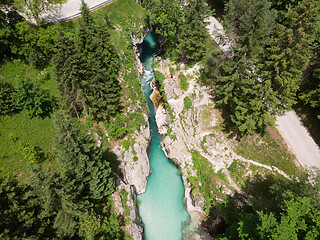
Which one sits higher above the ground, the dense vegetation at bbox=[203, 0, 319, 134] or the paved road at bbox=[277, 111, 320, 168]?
the dense vegetation at bbox=[203, 0, 319, 134]

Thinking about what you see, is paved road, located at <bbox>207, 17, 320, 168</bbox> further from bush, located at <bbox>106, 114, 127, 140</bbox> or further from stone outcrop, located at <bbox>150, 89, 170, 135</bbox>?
bush, located at <bbox>106, 114, 127, 140</bbox>

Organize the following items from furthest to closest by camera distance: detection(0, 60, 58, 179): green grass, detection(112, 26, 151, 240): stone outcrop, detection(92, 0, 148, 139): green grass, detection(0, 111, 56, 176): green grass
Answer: detection(92, 0, 148, 139): green grass, detection(112, 26, 151, 240): stone outcrop, detection(0, 60, 58, 179): green grass, detection(0, 111, 56, 176): green grass

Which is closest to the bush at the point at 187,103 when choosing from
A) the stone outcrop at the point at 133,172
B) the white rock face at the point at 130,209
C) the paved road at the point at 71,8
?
the stone outcrop at the point at 133,172

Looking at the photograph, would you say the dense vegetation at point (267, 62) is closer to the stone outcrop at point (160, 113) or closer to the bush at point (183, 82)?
the bush at point (183, 82)

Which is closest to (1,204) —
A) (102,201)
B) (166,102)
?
(102,201)

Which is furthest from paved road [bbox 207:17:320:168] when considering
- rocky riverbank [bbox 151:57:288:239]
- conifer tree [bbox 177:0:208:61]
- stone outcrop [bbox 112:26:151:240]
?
stone outcrop [bbox 112:26:151:240]

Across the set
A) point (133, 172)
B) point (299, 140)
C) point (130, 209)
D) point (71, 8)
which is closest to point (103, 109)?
point (133, 172)

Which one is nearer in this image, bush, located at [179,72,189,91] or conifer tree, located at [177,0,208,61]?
conifer tree, located at [177,0,208,61]
